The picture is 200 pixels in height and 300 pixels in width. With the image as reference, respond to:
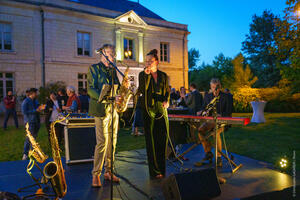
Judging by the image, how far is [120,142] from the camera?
802 cm

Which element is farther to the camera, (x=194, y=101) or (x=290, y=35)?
(x=290, y=35)

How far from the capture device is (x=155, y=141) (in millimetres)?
4215

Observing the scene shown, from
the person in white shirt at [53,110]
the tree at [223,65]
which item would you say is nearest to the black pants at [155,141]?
the person in white shirt at [53,110]

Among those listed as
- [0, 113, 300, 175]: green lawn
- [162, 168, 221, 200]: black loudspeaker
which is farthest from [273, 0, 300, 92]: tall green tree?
[162, 168, 221, 200]: black loudspeaker

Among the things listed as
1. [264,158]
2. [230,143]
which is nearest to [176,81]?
[230,143]

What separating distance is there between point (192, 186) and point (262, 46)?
1484 inches

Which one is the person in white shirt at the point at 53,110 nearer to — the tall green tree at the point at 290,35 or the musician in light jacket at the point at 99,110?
the musician in light jacket at the point at 99,110

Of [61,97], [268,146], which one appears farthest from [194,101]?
[61,97]

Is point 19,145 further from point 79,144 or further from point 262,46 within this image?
point 262,46

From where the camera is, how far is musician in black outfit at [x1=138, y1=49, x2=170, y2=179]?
417cm

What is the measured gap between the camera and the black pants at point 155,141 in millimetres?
4203

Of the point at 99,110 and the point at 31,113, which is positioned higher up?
the point at 99,110

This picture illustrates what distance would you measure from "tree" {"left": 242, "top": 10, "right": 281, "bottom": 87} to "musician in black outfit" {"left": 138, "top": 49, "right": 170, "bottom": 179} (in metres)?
31.9

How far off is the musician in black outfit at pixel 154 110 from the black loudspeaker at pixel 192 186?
1.06 meters
